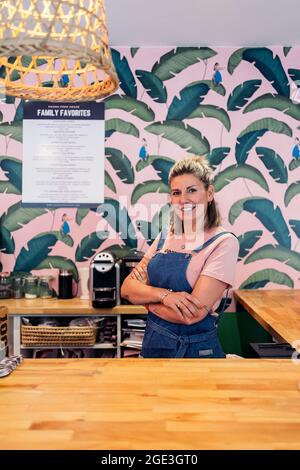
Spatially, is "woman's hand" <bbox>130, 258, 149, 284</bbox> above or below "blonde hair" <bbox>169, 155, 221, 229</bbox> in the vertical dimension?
below

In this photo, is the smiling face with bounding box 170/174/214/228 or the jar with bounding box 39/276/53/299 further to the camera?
the jar with bounding box 39/276/53/299

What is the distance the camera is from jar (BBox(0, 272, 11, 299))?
12.2 ft

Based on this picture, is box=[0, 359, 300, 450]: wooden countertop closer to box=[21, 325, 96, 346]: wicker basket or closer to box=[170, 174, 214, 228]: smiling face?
box=[170, 174, 214, 228]: smiling face

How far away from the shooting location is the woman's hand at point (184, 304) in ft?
7.06

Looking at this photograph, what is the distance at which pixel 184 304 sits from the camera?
7.09 ft

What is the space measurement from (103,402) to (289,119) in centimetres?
317

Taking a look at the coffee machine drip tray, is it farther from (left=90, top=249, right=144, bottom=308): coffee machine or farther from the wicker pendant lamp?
the wicker pendant lamp

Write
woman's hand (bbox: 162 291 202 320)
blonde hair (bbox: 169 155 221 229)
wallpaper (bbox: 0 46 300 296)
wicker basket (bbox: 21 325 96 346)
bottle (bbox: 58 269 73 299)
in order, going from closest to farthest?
woman's hand (bbox: 162 291 202 320), blonde hair (bbox: 169 155 221 229), wicker basket (bbox: 21 325 96 346), bottle (bbox: 58 269 73 299), wallpaper (bbox: 0 46 300 296)

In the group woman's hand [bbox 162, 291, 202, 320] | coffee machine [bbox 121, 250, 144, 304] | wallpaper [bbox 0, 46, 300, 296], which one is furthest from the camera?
wallpaper [bbox 0, 46, 300, 296]

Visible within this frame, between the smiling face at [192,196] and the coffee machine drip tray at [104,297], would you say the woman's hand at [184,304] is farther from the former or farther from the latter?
the coffee machine drip tray at [104,297]

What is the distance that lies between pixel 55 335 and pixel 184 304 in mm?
1438

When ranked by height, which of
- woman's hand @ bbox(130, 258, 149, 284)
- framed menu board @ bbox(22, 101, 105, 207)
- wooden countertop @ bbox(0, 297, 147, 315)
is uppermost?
framed menu board @ bbox(22, 101, 105, 207)

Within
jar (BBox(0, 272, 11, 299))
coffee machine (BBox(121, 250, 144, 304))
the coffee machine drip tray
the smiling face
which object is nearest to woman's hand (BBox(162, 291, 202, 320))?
the smiling face

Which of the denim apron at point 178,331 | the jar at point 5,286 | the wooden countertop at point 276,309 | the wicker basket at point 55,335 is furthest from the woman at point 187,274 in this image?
the jar at point 5,286
